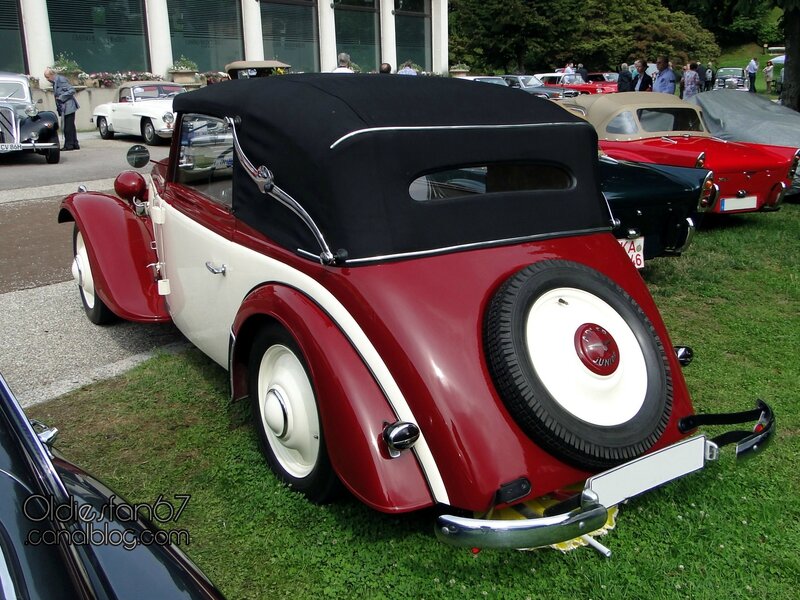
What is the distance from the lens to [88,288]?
4930 millimetres

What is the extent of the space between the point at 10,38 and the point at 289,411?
70.0 ft

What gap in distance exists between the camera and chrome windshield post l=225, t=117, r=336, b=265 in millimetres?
2781

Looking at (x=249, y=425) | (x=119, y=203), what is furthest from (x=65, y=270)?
(x=249, y=425)

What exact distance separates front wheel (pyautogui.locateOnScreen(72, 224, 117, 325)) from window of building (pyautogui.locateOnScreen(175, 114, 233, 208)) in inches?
47.0

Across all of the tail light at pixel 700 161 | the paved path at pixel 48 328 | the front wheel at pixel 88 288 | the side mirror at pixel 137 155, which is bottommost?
the paved path at pixel 48 328

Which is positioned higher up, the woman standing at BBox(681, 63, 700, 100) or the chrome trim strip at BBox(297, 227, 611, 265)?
the woman standing at BBox(681, 63, 700, 100)

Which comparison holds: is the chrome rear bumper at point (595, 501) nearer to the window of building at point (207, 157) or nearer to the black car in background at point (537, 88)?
the window of building at point (207, 157)

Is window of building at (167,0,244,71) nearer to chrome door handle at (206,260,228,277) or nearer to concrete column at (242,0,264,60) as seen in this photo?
concrete column at (242,0,264,60)

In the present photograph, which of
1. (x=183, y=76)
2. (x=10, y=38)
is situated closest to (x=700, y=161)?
(x=183, y=76)

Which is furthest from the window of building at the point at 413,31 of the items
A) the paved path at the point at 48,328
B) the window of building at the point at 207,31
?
the paved path at the point at 48,328

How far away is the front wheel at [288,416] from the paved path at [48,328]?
153 centimetres

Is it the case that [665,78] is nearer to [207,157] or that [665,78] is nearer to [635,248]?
[635,248]

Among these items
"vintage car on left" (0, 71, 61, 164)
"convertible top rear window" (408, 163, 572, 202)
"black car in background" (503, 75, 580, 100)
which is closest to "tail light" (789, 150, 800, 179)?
"convertible top rear window" (408, 163, 572, 202)

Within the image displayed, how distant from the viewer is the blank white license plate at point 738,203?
704 centimetres
